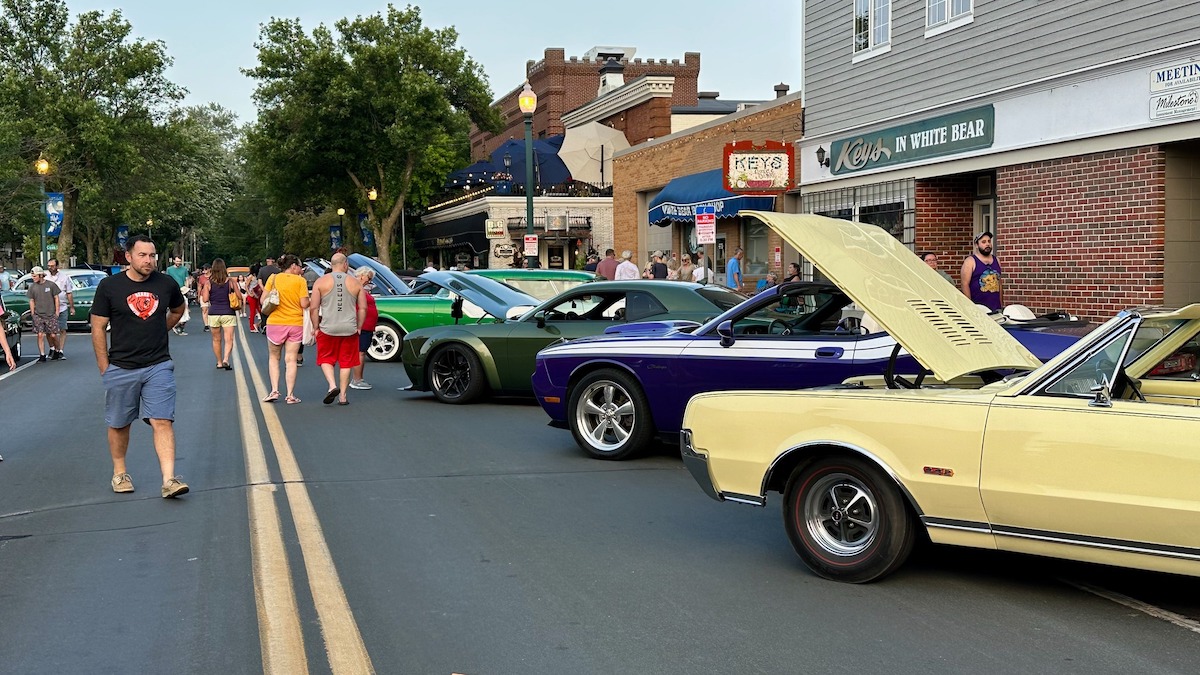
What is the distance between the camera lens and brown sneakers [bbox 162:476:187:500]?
8312 millimetres

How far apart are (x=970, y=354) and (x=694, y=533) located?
1993 mm

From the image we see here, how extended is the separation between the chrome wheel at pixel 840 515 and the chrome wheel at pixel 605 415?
3866mm

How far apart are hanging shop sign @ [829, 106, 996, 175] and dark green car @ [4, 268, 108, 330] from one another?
16187 millimetres

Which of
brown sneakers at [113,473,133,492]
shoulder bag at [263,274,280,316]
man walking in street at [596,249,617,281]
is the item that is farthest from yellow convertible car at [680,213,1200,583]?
man walking in street at [596,249,617,281]

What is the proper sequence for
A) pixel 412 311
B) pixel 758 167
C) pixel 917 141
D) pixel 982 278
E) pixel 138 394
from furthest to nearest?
pixel 758 167
pixel 412 311
pixel 917 141
pixel 982 278
pixel 138 394

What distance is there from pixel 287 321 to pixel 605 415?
597 centimetres

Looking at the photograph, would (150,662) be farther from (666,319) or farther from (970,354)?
(666,319)

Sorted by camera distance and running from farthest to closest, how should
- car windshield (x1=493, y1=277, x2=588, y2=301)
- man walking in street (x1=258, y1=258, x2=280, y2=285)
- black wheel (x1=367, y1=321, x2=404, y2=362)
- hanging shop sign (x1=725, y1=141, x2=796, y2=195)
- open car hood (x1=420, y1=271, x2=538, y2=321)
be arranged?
1. man walking in street (x1=258, y1=258, x2=280, y2=285)
2. hanging shop sign (x1=725, y1=141, x2=796, y2=195)
3. black wheel (x1=367, y1=321, x2=404, y2=362)
4. car windshield (x1=493, y1=277, x2=588, y2=301)
5. open car hood (x1=420, y1=271, x2=538, y2=321)

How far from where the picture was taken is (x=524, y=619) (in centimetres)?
542

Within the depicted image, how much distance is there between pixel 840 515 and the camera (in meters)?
6.03

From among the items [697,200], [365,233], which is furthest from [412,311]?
[365,233]

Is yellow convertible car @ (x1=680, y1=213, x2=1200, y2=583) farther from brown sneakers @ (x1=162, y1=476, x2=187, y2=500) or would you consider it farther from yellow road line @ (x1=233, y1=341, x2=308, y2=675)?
brown sneakers @ (x1=162, y1=476, x2=187, y2=500)

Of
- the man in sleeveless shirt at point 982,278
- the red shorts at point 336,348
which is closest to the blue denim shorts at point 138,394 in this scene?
the red shorts at point 336,348

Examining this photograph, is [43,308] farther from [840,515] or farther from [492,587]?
[840,515]
